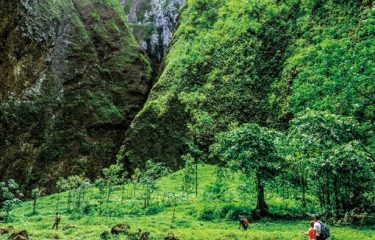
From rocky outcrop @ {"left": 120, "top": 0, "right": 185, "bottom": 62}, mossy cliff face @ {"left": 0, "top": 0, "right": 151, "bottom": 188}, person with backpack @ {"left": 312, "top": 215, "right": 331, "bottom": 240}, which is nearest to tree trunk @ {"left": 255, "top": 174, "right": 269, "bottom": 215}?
person with backpack @ {"left": 312, "top": 215, "right": 331, "bottom": 240}

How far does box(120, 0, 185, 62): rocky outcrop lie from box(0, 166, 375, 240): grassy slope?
54108 millimetres

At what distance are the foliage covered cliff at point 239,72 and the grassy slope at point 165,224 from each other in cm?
1214

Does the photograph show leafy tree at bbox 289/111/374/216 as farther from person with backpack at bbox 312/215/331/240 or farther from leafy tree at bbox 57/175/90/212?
leafy tree at bbox 57/175/90/212

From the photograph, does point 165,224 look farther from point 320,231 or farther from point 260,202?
point 320,231

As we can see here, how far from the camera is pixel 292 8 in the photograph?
219ft

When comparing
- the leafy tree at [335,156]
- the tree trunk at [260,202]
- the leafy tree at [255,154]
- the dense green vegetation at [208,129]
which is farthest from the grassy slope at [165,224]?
the leafy tree at [255,154]

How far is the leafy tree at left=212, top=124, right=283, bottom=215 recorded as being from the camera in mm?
35812

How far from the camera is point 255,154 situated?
118 ft

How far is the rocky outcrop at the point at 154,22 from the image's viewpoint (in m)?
103

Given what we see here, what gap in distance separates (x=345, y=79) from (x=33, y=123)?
57153 millimetres

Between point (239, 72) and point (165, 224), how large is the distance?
128 ft

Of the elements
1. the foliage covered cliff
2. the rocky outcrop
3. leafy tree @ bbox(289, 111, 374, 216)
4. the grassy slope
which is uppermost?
the rocky outcrop

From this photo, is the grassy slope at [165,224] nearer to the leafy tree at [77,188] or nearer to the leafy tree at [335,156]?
the leafy tree at [77,188]

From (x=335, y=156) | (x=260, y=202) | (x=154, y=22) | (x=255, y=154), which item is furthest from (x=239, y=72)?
(x=154, y=22)
